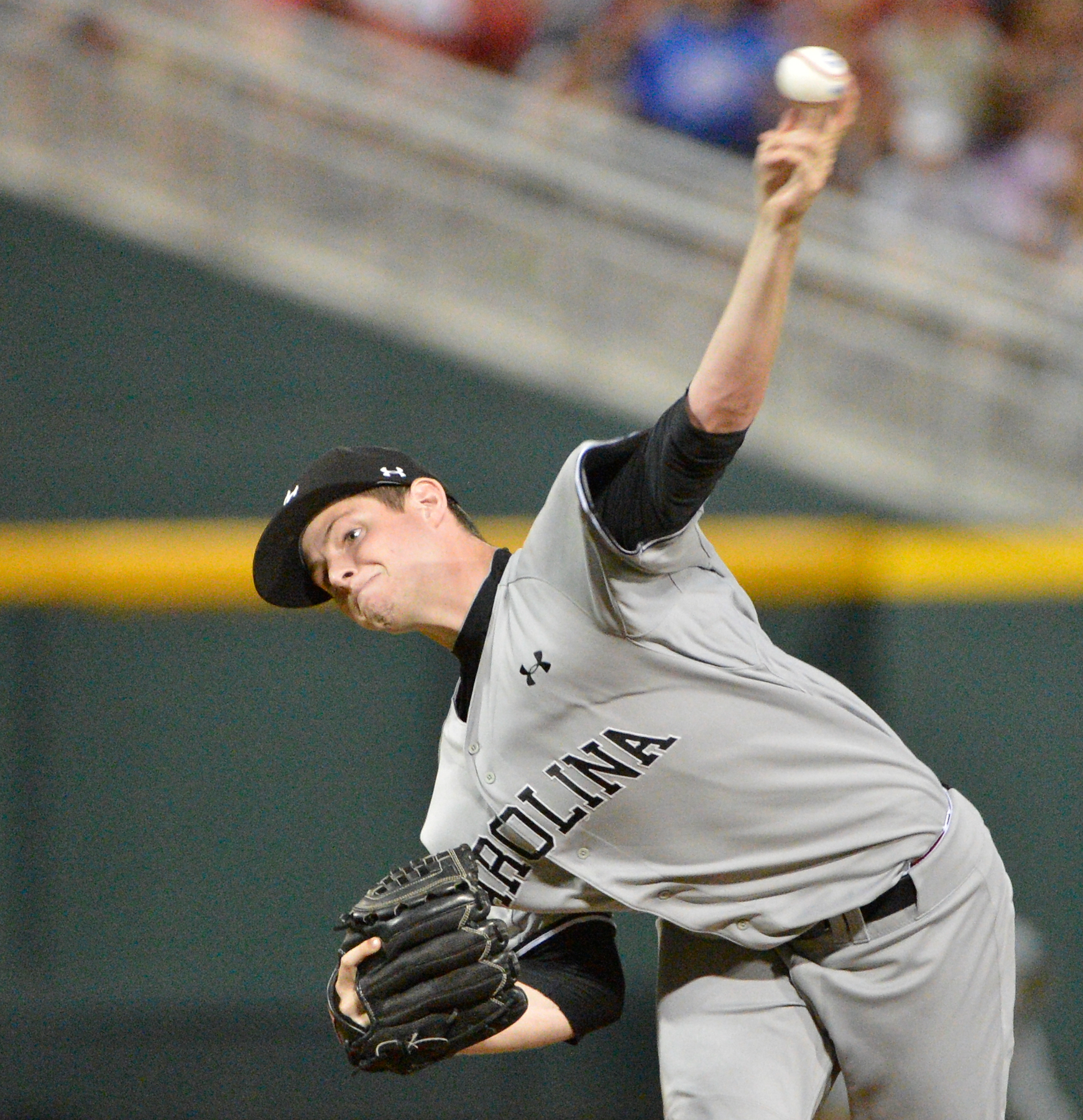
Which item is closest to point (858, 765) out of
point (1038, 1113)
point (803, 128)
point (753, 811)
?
point (753, 811)

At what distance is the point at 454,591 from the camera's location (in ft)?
7.33

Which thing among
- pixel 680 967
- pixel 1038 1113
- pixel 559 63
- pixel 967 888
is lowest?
pixel 1038 1113

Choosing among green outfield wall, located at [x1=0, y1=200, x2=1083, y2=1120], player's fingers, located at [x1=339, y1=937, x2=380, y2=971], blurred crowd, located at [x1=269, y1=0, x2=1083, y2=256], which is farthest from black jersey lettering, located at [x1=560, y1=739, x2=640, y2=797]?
blurred crowd, located at [x1=269, y1=0, x2=1083, y2=256]

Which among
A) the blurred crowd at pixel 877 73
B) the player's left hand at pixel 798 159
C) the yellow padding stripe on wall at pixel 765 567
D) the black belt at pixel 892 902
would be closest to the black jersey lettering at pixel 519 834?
the black belt at pixel 892 902

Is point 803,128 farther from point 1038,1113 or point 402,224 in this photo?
point 402,224

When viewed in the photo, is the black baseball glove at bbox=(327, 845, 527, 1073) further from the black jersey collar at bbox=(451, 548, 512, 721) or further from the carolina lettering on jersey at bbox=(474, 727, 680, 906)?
the black jersey collar at bbox=(451, 548, 512, 721)

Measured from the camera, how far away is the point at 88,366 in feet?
16.8

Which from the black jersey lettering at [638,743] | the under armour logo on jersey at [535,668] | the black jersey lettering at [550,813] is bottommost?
the black jersey lettering at [550,813]

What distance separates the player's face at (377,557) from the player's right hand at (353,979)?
43 centimetres

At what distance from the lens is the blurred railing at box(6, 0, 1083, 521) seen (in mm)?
4789

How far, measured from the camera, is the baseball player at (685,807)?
2062 millimetres

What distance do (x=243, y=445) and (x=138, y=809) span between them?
139 cm

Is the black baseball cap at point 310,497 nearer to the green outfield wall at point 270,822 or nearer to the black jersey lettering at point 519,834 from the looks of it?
→ the black jersey lettering at point 519,834

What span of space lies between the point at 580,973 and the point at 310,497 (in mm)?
812
